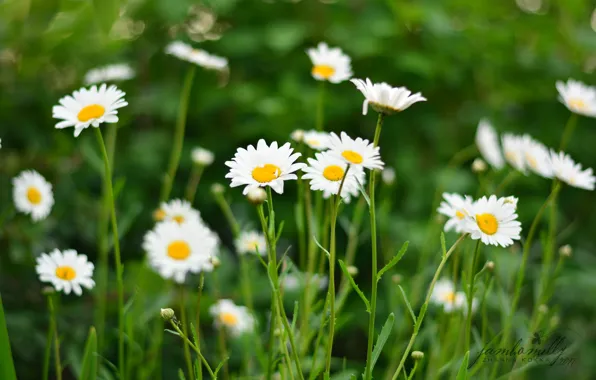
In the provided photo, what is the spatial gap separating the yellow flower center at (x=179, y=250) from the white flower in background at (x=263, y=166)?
0.61ft

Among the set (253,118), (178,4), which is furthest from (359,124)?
(178,4)

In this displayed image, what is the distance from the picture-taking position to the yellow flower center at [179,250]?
2.18 ft

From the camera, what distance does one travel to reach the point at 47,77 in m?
1.23

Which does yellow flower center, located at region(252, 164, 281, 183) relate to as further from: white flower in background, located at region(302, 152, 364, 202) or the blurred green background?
the blurred green background

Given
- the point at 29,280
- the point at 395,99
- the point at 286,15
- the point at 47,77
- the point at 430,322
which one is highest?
the point at 395,99

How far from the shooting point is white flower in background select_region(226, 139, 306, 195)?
1.59 feet

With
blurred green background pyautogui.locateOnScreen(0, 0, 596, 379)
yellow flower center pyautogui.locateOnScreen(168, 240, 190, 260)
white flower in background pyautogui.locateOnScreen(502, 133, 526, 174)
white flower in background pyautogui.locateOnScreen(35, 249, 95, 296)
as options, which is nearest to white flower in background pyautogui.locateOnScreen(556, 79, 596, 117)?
white flower in background pyautogui.locateOnScreen(502, 133, 526, 174)

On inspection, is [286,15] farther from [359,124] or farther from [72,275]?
[72,275]

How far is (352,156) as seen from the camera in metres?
0.48

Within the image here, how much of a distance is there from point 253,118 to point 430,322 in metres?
0.65

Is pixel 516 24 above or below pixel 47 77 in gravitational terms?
above

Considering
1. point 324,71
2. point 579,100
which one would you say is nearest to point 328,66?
point 324,71

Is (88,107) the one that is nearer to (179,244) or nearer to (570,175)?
(179,244)

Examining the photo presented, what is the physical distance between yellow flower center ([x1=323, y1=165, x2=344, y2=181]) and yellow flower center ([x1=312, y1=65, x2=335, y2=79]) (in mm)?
211
